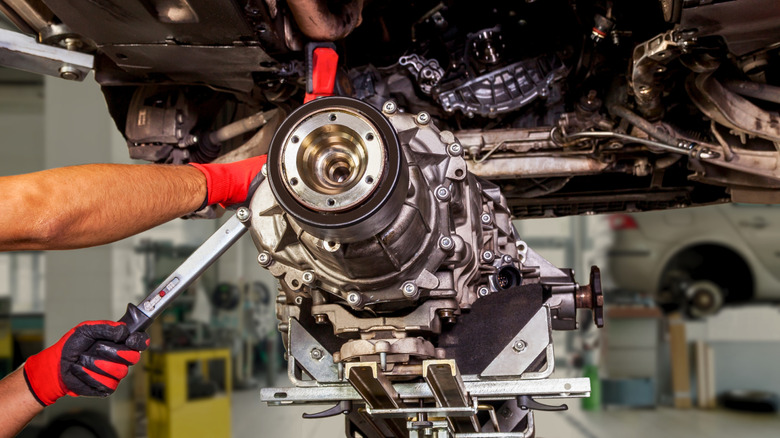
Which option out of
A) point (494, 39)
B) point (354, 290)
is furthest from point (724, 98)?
point (354, 290)

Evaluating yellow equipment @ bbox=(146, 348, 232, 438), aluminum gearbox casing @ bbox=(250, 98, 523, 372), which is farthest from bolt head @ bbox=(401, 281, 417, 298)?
yellow equipment @ bbox=(146, 348, 232, 438)

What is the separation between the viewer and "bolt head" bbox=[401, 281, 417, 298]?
1759 millimetres

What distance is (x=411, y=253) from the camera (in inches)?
68.3

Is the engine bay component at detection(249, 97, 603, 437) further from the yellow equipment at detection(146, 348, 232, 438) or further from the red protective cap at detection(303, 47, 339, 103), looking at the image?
the yellow equipment at detection(146, 348, 232, 438)

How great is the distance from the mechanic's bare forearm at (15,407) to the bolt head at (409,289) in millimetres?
1331

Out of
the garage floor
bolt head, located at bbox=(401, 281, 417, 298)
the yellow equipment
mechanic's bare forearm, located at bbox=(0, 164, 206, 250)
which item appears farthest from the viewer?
the garage floor

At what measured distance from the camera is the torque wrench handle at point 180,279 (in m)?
2.07

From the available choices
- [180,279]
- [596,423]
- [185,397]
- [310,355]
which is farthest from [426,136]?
[596,423]

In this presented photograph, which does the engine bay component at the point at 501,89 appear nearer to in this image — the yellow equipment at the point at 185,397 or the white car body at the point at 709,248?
the yellow equipment at the point at 185,397

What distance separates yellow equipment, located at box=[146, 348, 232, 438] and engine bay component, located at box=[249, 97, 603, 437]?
4501mm

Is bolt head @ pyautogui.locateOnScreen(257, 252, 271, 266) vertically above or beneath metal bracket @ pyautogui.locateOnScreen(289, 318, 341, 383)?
above

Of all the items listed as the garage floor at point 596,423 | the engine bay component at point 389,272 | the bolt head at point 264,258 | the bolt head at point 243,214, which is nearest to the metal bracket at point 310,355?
the engine bay component at point 389,272

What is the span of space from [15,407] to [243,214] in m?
1.05

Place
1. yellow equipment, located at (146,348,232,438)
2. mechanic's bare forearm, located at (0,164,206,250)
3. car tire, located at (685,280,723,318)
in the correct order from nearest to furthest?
1. mechanic's bare forearm, located at (0,164,206,250)
2. yellow equipment, located at (146,348,232,438)
3. car tire, located at (685,280,723,318)
